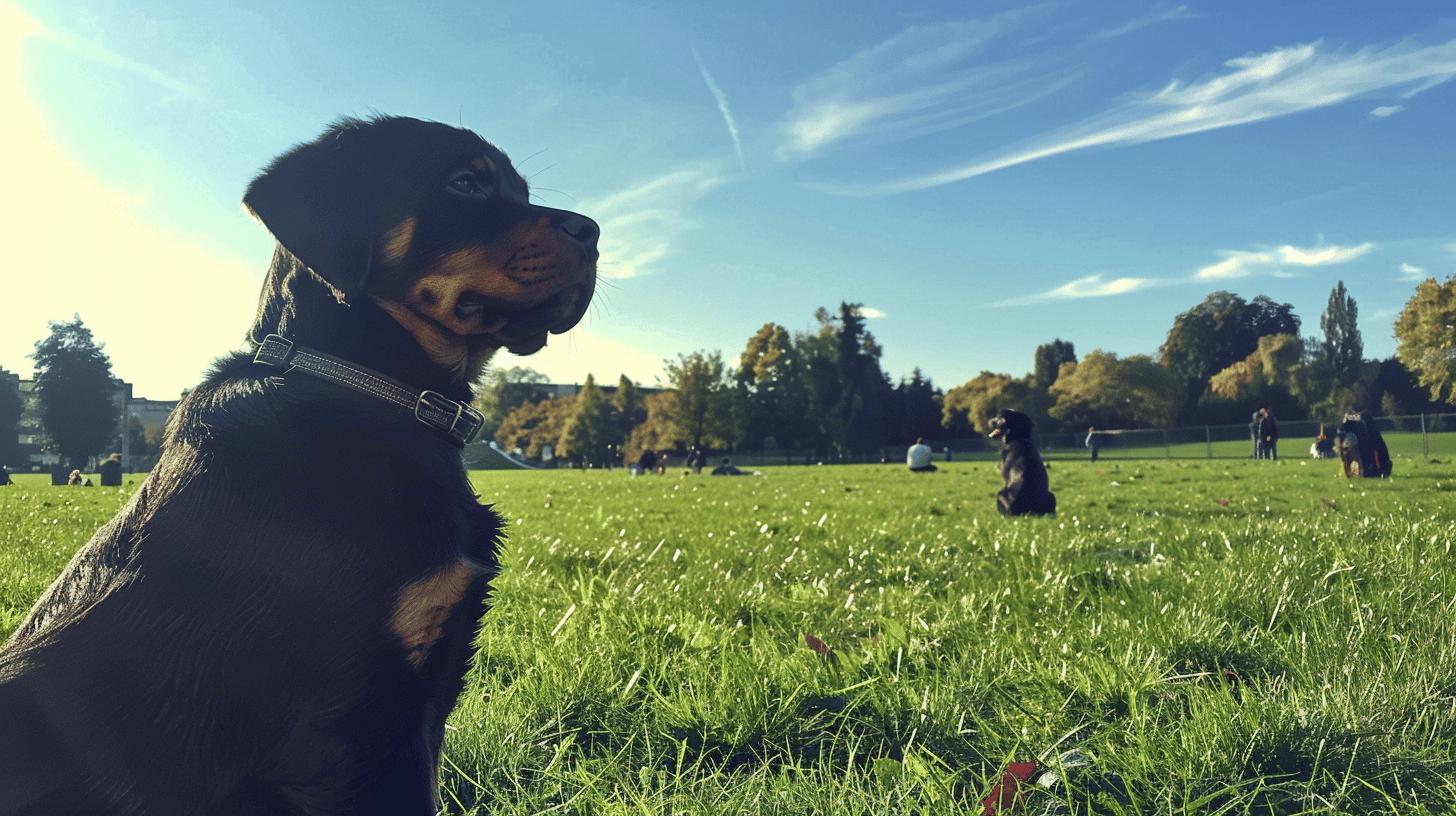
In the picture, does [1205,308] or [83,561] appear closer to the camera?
[83,561]

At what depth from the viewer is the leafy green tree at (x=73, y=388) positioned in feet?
152

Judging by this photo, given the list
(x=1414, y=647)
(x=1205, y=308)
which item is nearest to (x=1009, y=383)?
(x=1205, y=308)

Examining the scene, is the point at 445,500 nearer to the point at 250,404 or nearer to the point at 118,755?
the point at 250,404

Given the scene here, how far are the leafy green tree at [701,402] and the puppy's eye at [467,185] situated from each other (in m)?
61.4

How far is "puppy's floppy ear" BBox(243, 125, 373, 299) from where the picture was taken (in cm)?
214

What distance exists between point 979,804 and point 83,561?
2090mm

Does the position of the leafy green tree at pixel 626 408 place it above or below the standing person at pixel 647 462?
above

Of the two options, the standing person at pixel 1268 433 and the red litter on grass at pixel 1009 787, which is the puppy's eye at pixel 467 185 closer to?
the red litter on grass at pixel 1009 787

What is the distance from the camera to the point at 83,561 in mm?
1880

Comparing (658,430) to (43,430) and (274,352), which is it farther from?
(274,352)

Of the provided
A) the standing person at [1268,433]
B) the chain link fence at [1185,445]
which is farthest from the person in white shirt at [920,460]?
the standing person at [1268,433]

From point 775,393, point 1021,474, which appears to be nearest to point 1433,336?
point 775,393

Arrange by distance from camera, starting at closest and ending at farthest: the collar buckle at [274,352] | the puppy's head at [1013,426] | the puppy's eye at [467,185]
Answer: the collar buckle at [274,352]
the puppy's eye at [467,185]
the puppy's head at [1013,426]

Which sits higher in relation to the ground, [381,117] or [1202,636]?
[381,117]
